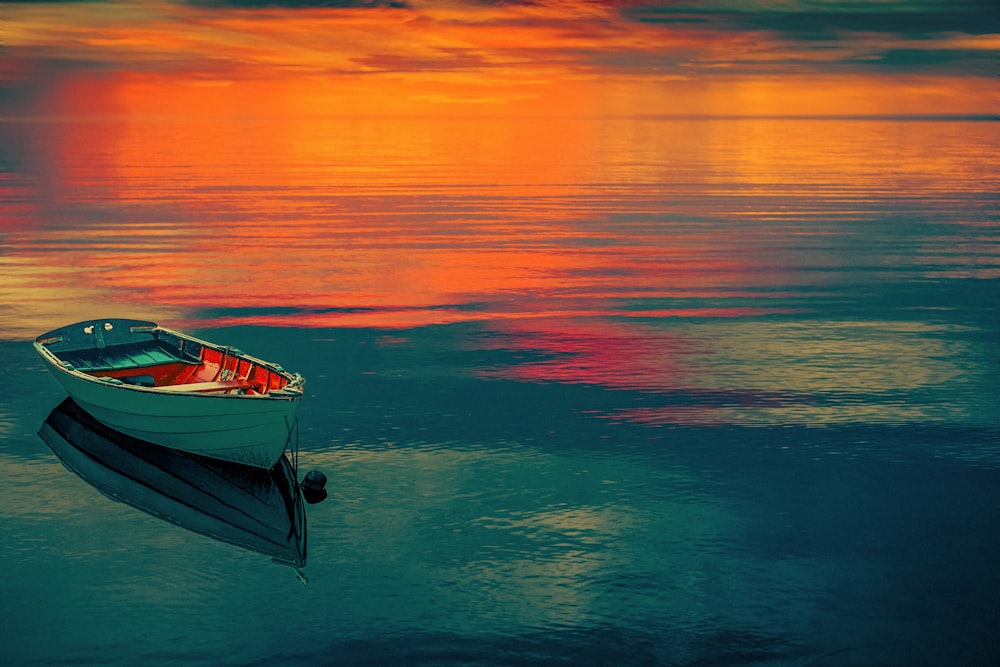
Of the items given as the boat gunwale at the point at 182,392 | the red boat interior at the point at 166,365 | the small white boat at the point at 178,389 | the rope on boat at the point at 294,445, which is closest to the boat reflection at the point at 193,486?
the rope on boat at the point at 294,445

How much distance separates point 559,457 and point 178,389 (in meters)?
8.25

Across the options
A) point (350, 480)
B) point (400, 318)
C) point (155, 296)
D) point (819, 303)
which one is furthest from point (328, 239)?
point (350, 480)

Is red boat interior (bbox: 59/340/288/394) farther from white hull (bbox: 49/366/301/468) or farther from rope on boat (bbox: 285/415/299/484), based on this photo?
rope on boat (bbox: 285/415/299/484)

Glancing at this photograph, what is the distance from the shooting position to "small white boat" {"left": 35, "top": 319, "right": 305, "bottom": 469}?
23109 millimetres

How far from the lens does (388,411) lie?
26906mm

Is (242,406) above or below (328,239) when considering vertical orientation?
above

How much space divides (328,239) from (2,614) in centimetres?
4445

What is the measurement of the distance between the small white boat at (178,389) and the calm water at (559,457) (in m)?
1.39

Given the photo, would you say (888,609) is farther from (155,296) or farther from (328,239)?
(328,239)

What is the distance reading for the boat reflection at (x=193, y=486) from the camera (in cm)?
2017

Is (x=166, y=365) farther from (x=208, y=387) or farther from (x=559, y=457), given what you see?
(x=559, y=457)

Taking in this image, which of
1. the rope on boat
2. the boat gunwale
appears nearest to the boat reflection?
the rope on boat

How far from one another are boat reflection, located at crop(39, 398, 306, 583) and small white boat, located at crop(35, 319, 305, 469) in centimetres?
35

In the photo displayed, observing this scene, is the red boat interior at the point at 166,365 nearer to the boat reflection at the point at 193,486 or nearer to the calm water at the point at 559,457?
the boat reflection at the point at 193,486
